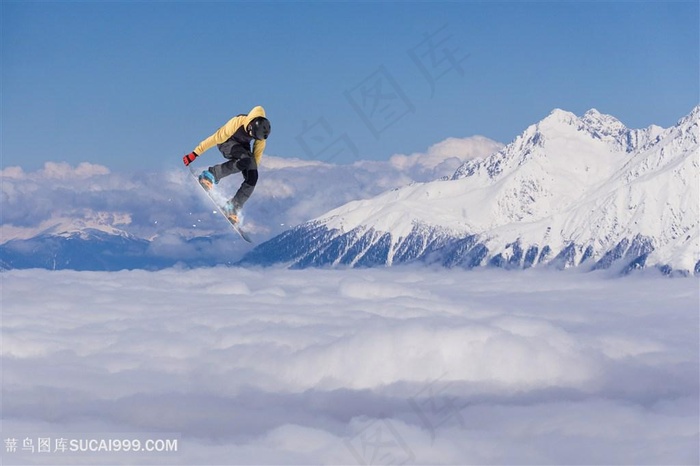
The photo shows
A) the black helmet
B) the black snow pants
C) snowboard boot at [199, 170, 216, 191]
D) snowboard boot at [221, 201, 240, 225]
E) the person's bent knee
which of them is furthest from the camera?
snowboard boot at [221, 201, 240, 225]

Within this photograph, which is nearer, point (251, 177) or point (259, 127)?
point (259, 127)

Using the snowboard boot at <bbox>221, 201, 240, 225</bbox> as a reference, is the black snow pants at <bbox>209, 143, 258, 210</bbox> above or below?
above

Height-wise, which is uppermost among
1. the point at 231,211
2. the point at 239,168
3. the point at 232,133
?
the point at 232,133

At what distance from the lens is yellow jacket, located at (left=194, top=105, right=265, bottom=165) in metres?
35.5

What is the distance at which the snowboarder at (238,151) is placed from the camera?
35625mm

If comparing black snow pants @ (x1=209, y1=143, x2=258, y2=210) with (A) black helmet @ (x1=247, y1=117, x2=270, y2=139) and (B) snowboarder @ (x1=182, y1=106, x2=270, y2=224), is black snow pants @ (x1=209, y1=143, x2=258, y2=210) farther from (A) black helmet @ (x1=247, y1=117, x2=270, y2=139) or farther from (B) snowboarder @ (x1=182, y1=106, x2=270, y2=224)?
(A) black helmet @ (x1=247, y1=117, x2=270, y2=139)

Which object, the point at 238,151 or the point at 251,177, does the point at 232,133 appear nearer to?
the point at 238,151

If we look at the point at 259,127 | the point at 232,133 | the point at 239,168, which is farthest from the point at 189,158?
the point at 259,127

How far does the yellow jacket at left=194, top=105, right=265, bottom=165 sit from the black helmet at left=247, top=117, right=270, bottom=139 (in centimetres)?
20

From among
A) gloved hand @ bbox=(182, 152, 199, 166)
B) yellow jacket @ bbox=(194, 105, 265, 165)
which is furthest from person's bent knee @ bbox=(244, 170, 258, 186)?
gloved hand @ bbox=(182, 152, 199, 166)

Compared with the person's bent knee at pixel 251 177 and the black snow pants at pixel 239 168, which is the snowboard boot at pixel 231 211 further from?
the person's bent knee at pixel 251 177

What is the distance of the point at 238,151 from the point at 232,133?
1.51 m

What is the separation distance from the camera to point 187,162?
4006cm

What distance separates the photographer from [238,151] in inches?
1512
